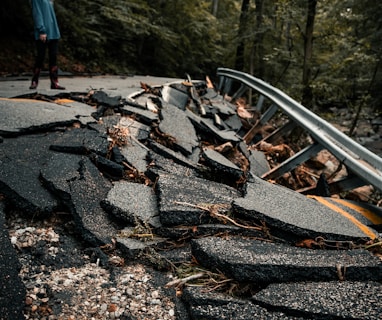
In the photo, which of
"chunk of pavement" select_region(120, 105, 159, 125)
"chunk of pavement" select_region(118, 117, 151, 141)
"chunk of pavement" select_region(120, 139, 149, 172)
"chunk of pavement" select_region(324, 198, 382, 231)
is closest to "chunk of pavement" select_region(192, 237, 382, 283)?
"chunk of pavement" select_region(324, 198, 382, 231)

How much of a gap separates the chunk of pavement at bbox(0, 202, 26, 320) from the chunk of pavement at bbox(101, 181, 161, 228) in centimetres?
73

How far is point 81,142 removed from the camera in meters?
3.10

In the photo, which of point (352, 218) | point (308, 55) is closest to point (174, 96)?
point (352, 218)

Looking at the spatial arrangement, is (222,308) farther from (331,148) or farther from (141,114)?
(141,114)

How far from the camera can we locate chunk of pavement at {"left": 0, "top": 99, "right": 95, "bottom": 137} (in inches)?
126

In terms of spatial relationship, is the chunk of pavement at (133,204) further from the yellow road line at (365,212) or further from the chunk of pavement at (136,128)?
the yellow road line at (365,212)

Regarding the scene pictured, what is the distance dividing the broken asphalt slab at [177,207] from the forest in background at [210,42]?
6505 mm

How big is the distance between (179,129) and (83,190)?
1.98 meters

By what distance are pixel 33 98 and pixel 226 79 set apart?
242 inches

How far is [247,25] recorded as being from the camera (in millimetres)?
14484

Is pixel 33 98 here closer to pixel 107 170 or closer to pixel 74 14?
pixel 107 170

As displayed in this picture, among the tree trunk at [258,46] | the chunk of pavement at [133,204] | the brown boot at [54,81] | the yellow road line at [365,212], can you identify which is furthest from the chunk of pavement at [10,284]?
the tree trunk at [258,46]

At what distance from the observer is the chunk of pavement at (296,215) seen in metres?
2.30

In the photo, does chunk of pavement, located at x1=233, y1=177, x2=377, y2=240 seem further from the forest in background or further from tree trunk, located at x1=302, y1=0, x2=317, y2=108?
tree trunk, located at x1=302, y1=0, x2=317, y2=108
